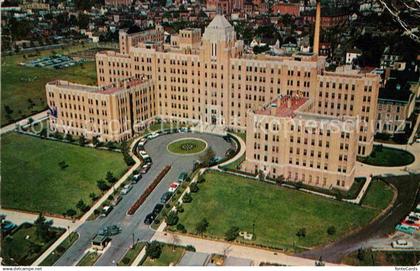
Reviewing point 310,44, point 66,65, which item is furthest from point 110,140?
point 310,44

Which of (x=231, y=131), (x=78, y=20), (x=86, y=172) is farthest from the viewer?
(x=78, y=20)

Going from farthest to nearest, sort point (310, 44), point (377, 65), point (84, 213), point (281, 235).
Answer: point (310, 44)
point (377, 65)
point (84, 213)
point (281, 235)

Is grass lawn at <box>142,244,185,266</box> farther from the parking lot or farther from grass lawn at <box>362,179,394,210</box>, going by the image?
the parking lot

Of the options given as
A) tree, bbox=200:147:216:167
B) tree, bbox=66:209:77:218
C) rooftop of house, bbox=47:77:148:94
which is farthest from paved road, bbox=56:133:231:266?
rooftop of house, bbox=47:77:148:94

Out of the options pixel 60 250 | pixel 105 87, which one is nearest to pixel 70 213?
pixel 60 250

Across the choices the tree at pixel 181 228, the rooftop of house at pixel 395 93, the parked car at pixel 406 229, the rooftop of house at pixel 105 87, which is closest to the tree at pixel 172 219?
the tree at pixel 181 228

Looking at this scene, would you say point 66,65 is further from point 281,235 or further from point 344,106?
point 281,235
